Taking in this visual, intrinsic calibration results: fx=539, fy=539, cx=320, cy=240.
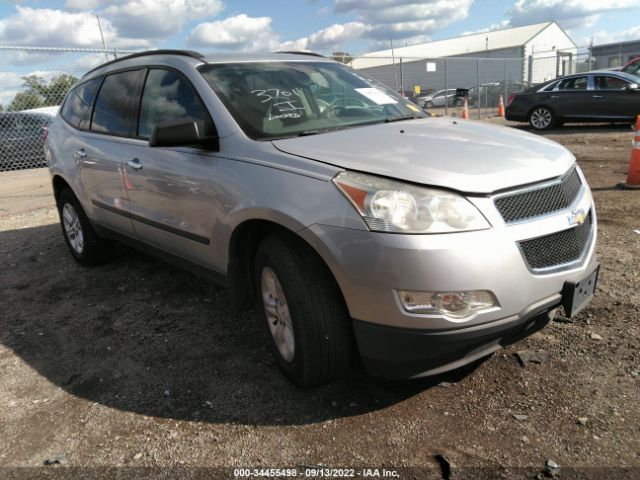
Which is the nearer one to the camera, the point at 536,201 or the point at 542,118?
the point at 536,201

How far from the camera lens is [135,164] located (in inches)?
147

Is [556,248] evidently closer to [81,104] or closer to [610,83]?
[81,104]

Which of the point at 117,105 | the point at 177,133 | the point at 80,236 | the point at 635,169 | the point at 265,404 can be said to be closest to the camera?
the point at 265,404

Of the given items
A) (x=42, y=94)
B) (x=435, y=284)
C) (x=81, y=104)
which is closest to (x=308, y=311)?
(x=435, y=284)

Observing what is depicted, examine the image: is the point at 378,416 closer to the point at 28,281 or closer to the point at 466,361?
the point at 466,361

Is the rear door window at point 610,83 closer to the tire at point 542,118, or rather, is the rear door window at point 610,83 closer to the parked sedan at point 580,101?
the parked sedan at point 580,101

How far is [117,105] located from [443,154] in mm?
2807

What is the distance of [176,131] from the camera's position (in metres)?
2.93

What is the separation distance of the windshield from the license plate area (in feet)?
5.07

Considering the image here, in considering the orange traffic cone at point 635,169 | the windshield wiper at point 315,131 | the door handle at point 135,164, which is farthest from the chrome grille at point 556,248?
the orange traffic cone at point 635,169

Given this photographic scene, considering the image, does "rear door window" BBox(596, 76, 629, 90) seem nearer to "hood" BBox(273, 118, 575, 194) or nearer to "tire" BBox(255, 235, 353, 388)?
"hood" BBox(273, 118, 575, 194)

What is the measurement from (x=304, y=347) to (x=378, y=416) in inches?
20.3

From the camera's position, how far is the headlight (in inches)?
87.4

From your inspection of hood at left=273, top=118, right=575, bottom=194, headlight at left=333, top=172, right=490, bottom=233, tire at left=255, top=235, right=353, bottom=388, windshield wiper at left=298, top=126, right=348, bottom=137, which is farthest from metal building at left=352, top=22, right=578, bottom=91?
headlight at left=333, top=172, right=490, bottom=233
